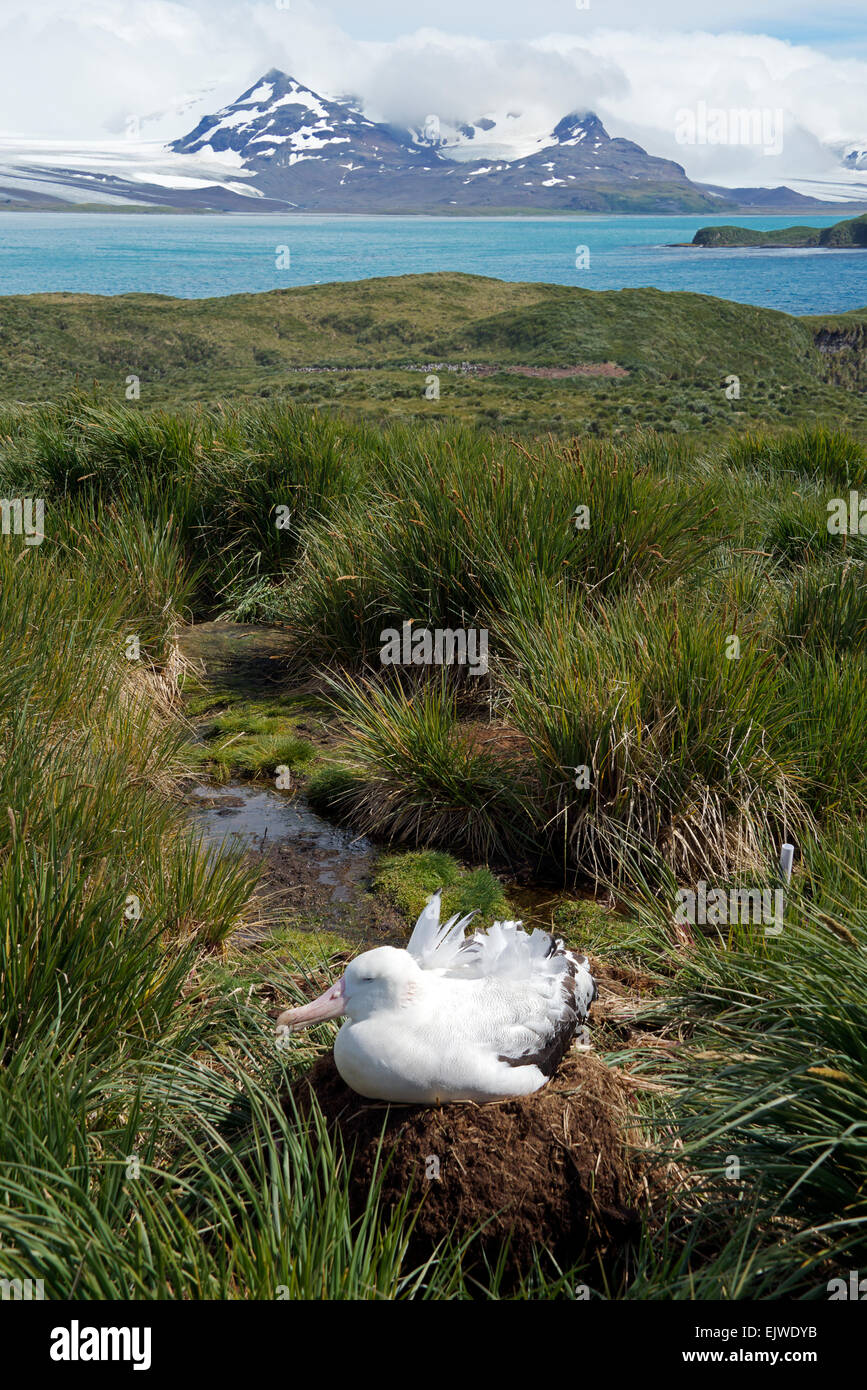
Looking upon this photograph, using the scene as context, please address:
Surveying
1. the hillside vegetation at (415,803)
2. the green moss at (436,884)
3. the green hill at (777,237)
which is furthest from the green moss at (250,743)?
the green hill at (777,237)

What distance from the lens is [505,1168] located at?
8.75ft

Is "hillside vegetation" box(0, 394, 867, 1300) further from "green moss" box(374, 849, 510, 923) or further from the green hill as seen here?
the green hill

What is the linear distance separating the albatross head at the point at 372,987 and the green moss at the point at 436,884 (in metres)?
2.13

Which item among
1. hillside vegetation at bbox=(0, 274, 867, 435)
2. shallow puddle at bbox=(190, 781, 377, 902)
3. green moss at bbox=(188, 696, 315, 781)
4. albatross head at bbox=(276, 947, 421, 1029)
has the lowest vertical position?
shallow puddle at bbox=(190, 781, 377, 902)

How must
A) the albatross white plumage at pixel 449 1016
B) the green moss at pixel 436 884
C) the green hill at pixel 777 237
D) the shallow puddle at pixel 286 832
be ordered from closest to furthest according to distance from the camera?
the albatross white plumage at pixel 449 1016
the green moss at pixel 436 884
the shallow puddle at pixel 286 832
the green hill at pixel 777 237

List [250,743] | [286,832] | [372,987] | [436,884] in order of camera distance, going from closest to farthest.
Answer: [372,987]
[436,884]
[286,832]
[250,743]

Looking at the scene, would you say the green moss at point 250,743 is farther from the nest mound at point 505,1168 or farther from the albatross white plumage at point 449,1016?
the nest mound at point 505,1168

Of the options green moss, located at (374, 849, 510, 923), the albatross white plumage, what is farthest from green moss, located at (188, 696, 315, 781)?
the albatross white plumage

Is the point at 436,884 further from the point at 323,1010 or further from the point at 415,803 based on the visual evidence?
the point at 323,1010

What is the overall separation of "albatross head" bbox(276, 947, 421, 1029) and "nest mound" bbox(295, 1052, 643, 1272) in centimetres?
23

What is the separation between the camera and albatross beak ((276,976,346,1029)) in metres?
2.69

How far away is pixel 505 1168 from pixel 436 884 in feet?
8.29

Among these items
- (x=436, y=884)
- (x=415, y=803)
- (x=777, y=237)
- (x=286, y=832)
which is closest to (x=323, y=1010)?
(x=436, y=884)

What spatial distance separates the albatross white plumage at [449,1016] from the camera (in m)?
2.60
